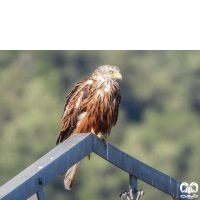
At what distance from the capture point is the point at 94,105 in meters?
5.30

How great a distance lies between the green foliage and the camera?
22.9 metres

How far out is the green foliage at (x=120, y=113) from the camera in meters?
22.9

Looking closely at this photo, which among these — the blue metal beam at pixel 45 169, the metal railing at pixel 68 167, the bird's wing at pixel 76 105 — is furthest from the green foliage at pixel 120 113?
the blue metal beam at pixel 45 169


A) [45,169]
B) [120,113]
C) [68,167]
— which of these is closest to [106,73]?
[68,167]

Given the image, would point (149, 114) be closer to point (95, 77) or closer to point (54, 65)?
point (54, 65)

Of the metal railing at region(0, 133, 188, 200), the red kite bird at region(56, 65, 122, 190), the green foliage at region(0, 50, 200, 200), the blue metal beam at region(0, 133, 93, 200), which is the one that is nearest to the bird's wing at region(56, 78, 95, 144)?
the red kite bird at region(56, 65, 122, 190)

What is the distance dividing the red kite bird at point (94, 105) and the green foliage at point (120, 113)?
15656mm

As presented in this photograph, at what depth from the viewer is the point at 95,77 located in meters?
5.43

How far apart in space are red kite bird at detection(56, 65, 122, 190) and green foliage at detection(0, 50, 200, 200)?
616 inches

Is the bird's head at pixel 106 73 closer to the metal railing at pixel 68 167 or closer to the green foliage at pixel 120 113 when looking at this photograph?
the metal railing at pixel 68 167

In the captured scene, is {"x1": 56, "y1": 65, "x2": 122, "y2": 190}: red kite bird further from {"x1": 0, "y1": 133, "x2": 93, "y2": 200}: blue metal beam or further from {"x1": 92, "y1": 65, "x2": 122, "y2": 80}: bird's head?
{"x1": 0, "y1": 133, "x2": 93, "y2": 200}: blue metal beam

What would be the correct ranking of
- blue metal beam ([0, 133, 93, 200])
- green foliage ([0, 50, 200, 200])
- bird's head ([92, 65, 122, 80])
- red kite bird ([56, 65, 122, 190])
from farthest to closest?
green foliage ([0, 50, 200, 200]), bird's head ([92, 65, 122, 80]), red kite bird ([56, 65, 122, 190]), blue metal beam ([0, 133, 93, 200])
